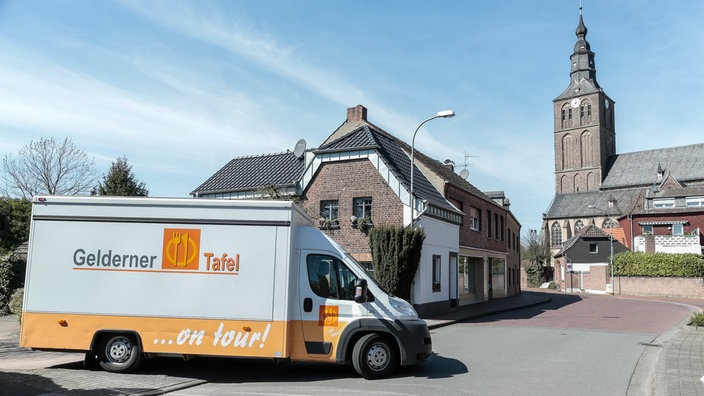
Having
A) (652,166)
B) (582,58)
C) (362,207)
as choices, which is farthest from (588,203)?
(362,207)

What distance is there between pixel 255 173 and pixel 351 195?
6237mm

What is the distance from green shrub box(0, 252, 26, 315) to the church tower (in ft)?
292

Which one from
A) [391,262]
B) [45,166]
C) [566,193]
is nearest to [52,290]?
[391,262]

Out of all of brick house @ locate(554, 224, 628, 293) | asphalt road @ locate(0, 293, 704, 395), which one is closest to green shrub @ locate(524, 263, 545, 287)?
brick house @ locate(554, 224, 628, 293)

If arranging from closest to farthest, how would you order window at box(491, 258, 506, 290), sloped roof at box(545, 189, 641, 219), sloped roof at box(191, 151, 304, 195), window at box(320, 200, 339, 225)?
window at box(320, 200, 339, 225), sloped roof at box(191, 151, 304, 195), window at box(491, 258, 506, 290), sloped roof at box(545, 189, 641, 219)

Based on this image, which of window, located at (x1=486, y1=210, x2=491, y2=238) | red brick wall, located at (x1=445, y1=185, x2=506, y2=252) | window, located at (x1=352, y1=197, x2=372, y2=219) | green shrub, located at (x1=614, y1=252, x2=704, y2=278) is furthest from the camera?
green shrub, located at (x1=614, y1=252, x2=704, y2=278)

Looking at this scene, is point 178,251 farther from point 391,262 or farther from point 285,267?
point 391,262

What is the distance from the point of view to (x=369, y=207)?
20.8 meters

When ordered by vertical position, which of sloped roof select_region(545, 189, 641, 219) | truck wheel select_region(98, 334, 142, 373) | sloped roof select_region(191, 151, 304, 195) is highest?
sloped roof select_region(545, 189, 641, 219)

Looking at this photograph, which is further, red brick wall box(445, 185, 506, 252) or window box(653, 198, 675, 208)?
window box(653, 198, 675, 208)

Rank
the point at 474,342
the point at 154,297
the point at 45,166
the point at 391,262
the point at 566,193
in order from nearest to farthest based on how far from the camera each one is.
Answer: the point at 154,297
the point at 474,342
the point at 391,262
the point at 45,166
the point at 566,193

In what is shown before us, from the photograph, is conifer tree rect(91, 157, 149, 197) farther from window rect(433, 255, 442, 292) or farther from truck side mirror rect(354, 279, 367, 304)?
truck side mirror rect(354, 279, 367, 304)

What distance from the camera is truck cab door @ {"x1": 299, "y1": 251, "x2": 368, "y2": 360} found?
8.59 meters

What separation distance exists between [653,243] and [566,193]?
40367 millimetres
